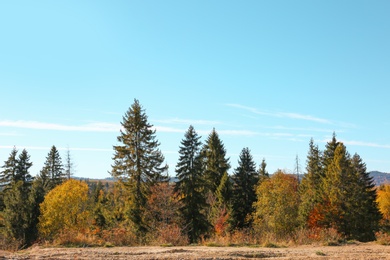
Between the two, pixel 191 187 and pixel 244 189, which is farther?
pixel 244 189

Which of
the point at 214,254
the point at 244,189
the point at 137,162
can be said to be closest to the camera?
the point at 214,254

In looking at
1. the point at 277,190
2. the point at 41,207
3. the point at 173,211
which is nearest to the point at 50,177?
the point at 41,207

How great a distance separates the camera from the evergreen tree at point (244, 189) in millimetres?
50594

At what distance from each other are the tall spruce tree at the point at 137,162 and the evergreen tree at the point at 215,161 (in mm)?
17421

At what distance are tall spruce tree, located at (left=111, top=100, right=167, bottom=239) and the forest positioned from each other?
97 millimetres

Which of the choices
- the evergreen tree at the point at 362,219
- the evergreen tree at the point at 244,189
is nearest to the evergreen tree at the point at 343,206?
the evergreen tree at the point at 362,219

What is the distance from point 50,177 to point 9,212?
983 inches

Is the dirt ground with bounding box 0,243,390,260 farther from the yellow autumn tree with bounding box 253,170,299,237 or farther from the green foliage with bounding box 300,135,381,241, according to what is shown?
the green foliage with bounding box 300,135,381,241

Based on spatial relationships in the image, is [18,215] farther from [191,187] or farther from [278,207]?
[278,207]

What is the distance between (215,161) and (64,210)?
22506 millimetres

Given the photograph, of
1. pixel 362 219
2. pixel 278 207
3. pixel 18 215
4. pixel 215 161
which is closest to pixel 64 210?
pixel 18 215

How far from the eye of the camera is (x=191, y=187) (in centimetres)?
3675

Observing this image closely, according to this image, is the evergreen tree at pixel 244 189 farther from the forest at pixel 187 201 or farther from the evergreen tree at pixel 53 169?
the evergreen tree at pixel 53 169

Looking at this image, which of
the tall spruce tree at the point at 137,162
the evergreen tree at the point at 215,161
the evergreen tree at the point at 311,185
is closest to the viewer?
the tall spruce tree at the point at 137,162
